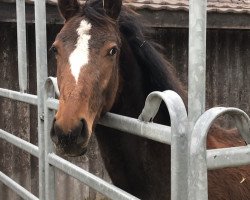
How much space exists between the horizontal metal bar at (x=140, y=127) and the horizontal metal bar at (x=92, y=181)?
25cm

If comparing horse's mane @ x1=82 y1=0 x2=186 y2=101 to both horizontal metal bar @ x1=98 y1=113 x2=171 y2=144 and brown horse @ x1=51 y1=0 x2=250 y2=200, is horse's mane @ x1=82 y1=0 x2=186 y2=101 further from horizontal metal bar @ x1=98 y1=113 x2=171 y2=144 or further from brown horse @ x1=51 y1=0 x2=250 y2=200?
horizontal metal bar @ x1=98 y1=113 x2=171 y2=144

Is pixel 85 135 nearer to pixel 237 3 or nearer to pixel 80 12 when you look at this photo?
pixel 80 12

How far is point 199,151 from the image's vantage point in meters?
1.30

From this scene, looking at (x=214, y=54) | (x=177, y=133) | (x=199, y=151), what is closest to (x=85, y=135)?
(x=177, y=133)

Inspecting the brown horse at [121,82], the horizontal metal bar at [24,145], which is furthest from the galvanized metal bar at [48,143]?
the brown horse at [121,82]

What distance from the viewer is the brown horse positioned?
1933 mm

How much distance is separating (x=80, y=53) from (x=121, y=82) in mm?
450

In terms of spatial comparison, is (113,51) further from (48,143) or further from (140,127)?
(48,143)

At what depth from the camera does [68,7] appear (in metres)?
2.32

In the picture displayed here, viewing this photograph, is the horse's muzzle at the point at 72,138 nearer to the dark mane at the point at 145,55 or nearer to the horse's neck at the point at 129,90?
the horse's neck at the point at 129,90

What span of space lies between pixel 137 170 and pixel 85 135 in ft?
2.04

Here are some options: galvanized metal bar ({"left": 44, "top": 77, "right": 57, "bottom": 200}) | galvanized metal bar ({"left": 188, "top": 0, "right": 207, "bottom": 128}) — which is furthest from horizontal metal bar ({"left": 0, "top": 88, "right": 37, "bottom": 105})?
galvanized metal bar ({"left": 188, "top": 0, "right": 207, "bottom": 128})

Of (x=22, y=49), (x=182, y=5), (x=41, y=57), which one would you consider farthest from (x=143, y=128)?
(x=182, y=5)

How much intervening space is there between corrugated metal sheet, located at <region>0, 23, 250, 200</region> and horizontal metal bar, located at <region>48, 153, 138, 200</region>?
1689mm
